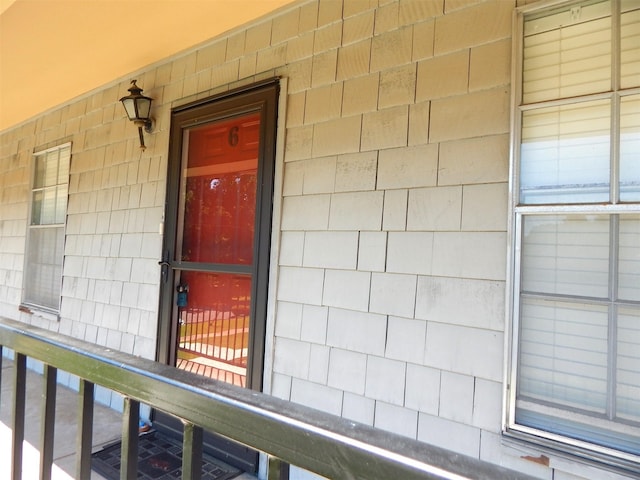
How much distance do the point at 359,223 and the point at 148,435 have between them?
208 centimetres

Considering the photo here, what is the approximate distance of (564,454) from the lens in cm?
139

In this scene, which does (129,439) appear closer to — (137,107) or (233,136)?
(233,136)

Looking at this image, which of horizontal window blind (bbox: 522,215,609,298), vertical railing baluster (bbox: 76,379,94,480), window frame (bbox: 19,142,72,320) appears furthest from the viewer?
window frame (bbox: 19,142,72,320)

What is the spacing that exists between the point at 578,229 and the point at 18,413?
1856 millimetres

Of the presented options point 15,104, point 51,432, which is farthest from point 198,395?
point 15,104

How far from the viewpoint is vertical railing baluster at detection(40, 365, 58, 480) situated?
1.01m

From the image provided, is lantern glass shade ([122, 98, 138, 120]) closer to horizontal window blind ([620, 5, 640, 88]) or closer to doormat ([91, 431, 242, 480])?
doormat ([91, 431, 242, 480])

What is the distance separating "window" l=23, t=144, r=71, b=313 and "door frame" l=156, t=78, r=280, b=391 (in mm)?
1714

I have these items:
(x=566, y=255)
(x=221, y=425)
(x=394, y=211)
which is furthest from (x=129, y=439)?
(x=566, y=255)

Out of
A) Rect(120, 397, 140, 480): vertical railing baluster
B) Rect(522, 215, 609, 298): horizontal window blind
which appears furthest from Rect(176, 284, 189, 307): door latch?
Rect(522, 215, 609, 298): horizontal window blind

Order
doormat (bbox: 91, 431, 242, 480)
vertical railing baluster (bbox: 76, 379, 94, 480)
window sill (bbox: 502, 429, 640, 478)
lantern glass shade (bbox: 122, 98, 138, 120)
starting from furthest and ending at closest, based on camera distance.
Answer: lantern glass shade (bbox: 122, 98, 138, 120), doormat (bbox: 91, 431, 242, 480), window sill (bbox: 502, 429, 640, 478), vertical railing baluster (bbox: 76, 379, 94, 480)

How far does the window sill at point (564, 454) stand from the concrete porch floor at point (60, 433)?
55.8 inches

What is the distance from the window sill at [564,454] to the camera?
1.29m

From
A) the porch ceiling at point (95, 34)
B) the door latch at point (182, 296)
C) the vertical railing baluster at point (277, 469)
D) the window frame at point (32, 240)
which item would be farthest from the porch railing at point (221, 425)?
the window frame at point (32, 240)
